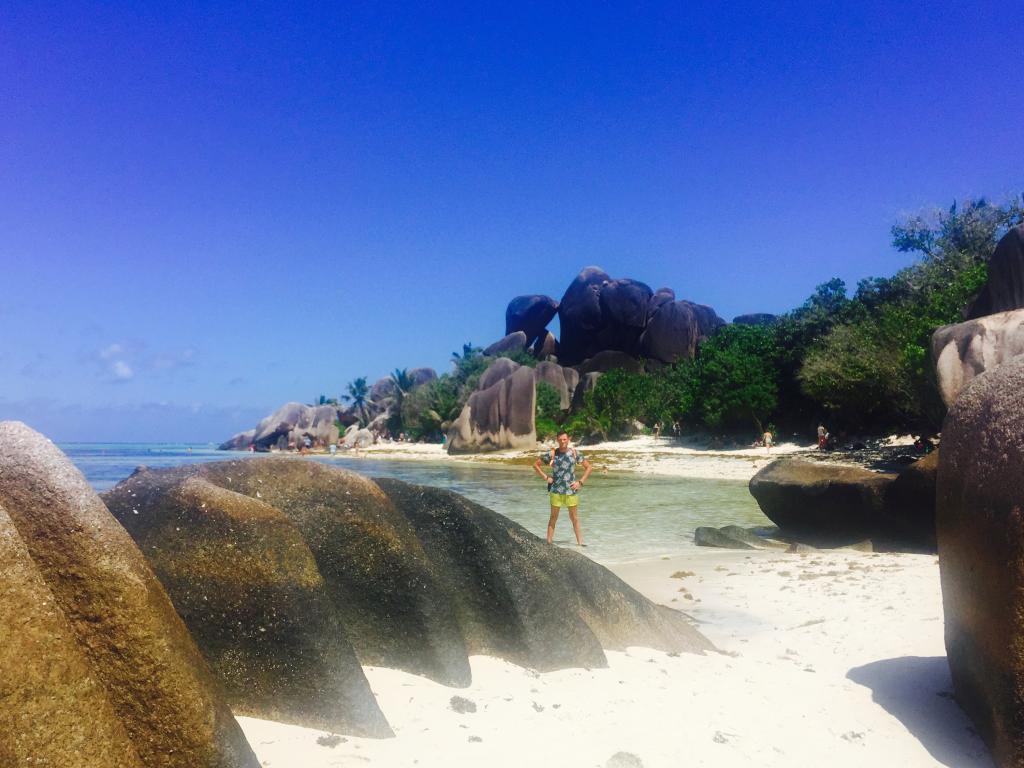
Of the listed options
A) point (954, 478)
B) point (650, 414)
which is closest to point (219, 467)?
point (954, 478)

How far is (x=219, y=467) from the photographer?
13.6 feet

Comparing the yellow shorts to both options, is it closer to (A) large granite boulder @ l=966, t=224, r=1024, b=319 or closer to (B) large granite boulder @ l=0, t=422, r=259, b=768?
(B) large granite boulder @ l=0, t=422, r=259, b=768

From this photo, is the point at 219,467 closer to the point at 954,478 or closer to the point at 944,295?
the point at 954,478

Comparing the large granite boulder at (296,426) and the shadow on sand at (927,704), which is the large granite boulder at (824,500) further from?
the large granite boulder at (296,426)

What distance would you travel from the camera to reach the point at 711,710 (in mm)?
4367

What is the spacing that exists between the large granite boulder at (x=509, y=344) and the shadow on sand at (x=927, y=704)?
209ft

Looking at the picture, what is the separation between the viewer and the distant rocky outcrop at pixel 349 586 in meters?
3.37

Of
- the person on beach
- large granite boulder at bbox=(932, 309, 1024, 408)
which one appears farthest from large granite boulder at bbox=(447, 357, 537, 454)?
the person on beach

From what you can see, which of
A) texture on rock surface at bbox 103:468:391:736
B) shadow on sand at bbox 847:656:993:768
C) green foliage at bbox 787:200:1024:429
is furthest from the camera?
green foliage at bbox 787:200:1024:429

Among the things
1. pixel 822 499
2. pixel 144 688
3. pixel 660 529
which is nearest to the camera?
pixel 144 688

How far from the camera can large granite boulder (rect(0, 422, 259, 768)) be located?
220cm

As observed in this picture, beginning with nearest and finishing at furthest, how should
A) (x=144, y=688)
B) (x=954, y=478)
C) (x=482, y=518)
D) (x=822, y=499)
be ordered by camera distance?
(x=144, y=688), (x=954, y=478), (x=482, y=518), (x=822, y=499)

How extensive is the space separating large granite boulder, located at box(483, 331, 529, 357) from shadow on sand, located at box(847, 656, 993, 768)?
63.6m

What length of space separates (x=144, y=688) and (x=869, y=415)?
111 ft
